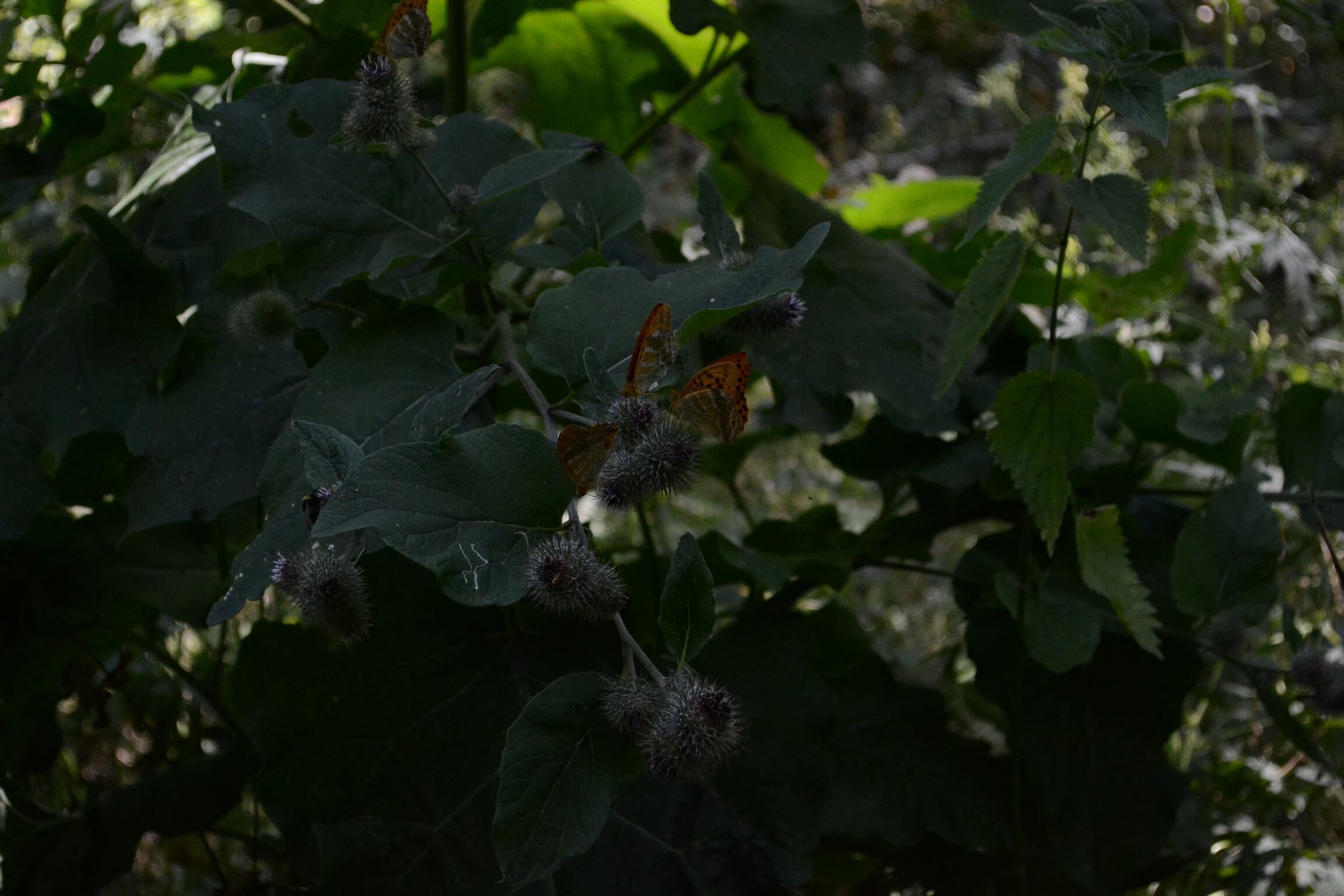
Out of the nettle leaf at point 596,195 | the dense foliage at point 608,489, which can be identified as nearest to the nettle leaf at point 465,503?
the dense foliage at point 608,489

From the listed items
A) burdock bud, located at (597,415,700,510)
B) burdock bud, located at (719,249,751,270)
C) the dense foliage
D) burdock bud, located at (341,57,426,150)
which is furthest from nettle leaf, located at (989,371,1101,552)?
burdock bud, located at (341,57,426,150)

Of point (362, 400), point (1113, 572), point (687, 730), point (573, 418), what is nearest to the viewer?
point (687, 730)

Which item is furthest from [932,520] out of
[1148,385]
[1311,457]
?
[1311,457]

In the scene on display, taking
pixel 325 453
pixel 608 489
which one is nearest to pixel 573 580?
pixel 608 489

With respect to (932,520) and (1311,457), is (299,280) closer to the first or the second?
(932,520)

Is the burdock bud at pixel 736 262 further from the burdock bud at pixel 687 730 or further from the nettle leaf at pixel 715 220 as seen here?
the burdock bud at pixel 687 730

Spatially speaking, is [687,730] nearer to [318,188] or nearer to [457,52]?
[318,188]
